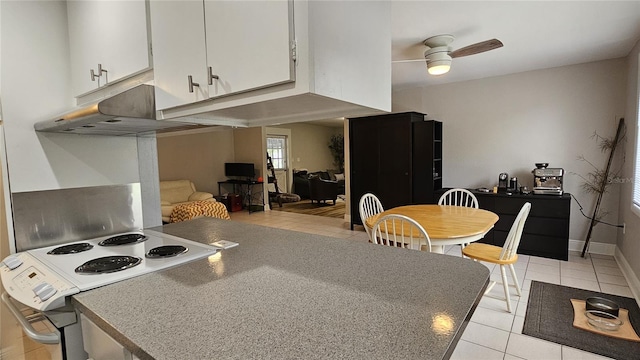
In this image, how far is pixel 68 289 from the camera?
41.1 inches

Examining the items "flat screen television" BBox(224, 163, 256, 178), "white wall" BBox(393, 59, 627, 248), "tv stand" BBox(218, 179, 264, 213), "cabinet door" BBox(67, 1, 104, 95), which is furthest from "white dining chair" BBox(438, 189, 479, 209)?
"flat screen television" BBox(224, 163, 256, 178)

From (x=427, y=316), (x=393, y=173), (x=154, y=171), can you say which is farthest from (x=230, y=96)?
(x=393, y=173)

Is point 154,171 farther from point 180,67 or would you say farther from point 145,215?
point 180,67

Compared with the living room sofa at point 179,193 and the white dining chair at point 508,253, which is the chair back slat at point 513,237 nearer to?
the white dining chair at point 508,253

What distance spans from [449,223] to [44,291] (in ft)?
8.17

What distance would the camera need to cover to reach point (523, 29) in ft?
8.96

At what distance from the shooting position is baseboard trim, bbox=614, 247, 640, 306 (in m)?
2.74

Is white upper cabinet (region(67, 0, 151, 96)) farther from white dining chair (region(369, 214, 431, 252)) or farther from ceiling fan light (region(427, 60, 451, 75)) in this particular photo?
ceiling fan light (region(427, 60, 451, 75))

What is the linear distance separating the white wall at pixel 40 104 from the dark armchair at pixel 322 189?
232 inches

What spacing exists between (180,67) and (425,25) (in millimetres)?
2187

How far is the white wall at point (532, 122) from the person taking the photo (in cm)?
372

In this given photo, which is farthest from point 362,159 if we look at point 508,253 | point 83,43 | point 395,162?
point 83,43

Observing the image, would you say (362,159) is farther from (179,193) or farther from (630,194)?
(179,193)

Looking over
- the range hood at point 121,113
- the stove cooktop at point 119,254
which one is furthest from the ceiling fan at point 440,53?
the stove cooktop at point 119,254
